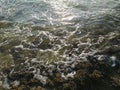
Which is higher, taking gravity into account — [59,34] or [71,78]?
[71,78]

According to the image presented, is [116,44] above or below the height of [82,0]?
above

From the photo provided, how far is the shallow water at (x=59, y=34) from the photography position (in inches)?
320

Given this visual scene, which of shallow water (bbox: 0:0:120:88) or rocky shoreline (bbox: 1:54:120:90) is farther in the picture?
shallow water (bbox: 0:0:120:88)

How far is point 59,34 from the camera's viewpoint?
9984 millimetres

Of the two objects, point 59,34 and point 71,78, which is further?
point 59,34

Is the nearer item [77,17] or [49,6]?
[77,17]

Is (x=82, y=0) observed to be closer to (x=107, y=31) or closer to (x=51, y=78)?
(x=107, y=31)

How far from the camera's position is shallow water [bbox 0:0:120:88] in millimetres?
8117

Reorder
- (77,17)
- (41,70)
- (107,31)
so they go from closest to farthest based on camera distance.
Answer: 1. (41,70)
2. (107,31)
3. (77,17)

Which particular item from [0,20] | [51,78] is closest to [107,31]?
[51,78]

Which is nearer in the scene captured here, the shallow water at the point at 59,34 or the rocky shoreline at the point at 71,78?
the rocky shoreline at the point at 71,78

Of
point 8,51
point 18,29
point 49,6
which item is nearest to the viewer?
point 8,51

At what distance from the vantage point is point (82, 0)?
49.5 ft

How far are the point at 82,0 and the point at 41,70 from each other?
8509 mm
